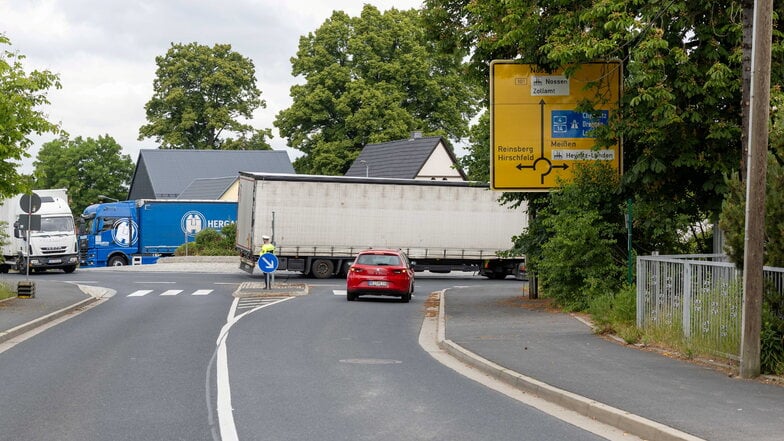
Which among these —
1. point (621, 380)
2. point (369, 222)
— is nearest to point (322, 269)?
point (369, 222)

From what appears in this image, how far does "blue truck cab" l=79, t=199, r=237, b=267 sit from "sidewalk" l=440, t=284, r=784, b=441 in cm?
3564

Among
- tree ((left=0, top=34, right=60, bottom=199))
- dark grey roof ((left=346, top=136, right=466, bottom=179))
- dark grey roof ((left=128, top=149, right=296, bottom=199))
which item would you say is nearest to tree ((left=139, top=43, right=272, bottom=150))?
dark grey roof ((left=128, top=149, right=296, bottom=199))

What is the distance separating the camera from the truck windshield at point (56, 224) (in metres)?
45.0

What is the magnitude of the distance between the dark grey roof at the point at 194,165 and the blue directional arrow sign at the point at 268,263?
47.6 metres

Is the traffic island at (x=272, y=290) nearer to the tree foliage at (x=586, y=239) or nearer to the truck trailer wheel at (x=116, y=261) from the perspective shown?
the tree foliage at (x=586, y=239)

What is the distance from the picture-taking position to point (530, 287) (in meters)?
28.2

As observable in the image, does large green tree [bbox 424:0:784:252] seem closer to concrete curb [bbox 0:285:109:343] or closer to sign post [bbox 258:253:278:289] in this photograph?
concrete curb [bbox 0:285:109:343]

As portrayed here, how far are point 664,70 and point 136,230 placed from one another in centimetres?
3909

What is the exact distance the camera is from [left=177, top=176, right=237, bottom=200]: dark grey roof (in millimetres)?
71175

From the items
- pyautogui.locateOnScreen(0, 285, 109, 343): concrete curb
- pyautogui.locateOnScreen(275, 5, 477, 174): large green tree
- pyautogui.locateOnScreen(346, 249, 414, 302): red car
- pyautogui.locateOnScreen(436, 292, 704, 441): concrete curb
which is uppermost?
pyautogui.locateOnScreen(275, 5, 477, 174): large green tree

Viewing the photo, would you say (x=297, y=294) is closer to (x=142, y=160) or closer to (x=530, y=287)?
(x=530, y=287)

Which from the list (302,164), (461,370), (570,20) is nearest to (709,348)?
(461,370)

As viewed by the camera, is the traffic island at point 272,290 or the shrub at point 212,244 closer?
the traffic island at point 272,290

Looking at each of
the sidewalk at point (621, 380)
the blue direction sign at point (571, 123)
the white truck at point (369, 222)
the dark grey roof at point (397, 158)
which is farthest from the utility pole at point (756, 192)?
the dark grey roof at point (397, 158)
